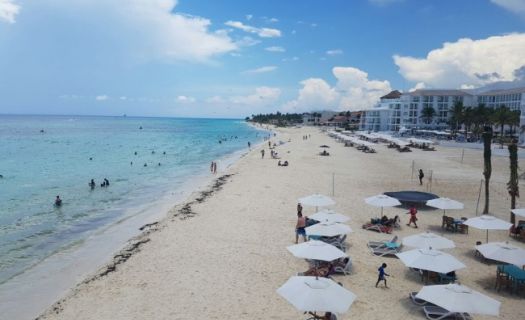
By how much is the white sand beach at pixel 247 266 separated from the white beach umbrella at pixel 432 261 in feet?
2.93

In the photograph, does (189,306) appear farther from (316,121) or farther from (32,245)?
(316,121)

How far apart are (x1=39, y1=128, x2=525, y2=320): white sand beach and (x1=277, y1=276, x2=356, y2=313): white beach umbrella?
1800mm

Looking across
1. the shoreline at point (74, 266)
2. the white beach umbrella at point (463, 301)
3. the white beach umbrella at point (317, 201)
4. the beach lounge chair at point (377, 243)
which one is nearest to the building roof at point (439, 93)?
the white beach umbrella at point (317, 201)

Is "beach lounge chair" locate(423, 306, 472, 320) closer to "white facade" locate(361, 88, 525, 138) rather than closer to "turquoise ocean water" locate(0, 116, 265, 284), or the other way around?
"turquoise ocean water" locate(0, 116, 265, 284)

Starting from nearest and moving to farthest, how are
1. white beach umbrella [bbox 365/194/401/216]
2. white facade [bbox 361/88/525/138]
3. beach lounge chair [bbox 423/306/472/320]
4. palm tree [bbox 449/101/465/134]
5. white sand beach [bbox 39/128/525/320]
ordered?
beach lounge chair [bbox 423/306/472/320]
white sand beach [bbox 39/128/525/320]
white beach umbrella [bbox 365/194/401/216]
palm tree [bbox 449/101/465/134]
white facade [bbox 361/88/525/138]

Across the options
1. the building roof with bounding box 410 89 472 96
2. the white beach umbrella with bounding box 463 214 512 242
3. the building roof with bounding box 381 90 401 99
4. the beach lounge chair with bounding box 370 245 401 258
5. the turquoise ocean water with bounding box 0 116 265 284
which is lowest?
the turquoise ocean water with bounding box 0 116 265 284

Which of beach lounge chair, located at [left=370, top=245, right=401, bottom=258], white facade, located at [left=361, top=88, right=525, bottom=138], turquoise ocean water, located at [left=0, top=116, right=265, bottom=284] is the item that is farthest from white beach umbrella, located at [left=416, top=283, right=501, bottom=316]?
white facade, located at [left=361, top=88, right=525, bottom=138]

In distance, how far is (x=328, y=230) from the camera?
14.0 m

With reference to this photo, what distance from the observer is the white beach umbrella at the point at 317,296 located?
8158 millimetres

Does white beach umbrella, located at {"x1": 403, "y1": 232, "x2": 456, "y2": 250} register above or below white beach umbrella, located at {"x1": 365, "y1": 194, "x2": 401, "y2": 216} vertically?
below

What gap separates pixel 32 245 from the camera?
17.1 metres

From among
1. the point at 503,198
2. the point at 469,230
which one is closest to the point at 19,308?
the point at 469,230

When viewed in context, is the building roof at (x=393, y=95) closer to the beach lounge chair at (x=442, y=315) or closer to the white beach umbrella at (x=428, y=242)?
the white beach umbrella at (x=428, y=242)

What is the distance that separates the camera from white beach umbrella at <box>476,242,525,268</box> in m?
11.5
